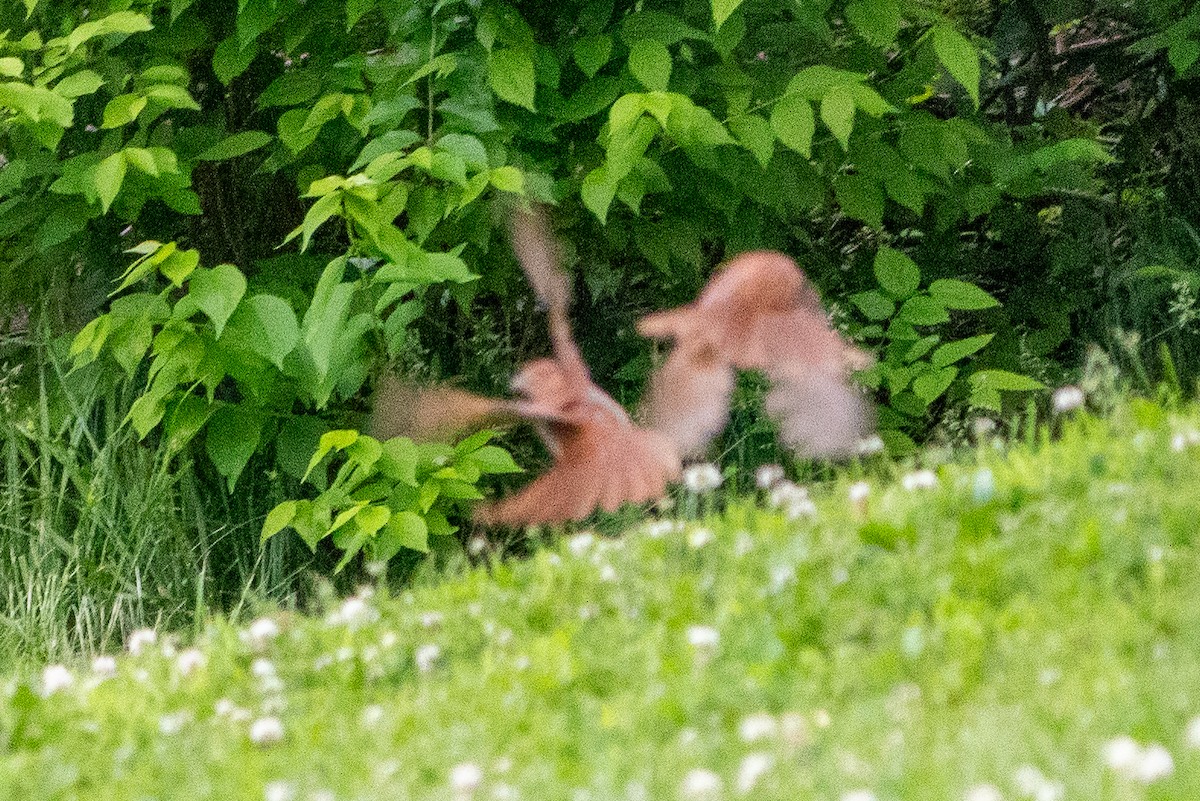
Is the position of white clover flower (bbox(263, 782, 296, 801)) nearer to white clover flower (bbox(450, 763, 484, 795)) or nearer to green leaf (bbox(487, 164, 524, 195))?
white clover flower (bbox(450, 763, 484, 795))

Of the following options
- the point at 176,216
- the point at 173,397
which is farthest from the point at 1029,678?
the point at 176,216

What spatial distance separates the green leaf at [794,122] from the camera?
376cm

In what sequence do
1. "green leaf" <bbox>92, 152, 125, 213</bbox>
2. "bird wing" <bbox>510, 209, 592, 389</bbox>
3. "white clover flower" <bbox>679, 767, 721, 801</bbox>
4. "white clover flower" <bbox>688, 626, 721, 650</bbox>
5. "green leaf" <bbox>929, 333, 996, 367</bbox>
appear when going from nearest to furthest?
"white clover flower" <bbox>679, 767, 721, 801</bbox> → "white clover flower" <bbox>688, 626, 721, 650</bbox> → "green leaf" <bbox>92, 152, 125, 213</bbox> → "bird wing" <bbox>510, 209, 592, 389</bbox> → "green leaf" <bbox>929, 333, 996, 367</bbox>

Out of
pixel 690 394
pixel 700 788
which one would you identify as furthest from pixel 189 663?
pixel 690 394

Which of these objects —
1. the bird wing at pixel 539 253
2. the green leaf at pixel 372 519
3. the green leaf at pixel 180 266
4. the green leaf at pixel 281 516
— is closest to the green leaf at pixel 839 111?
the bird wing at pixel 539 253

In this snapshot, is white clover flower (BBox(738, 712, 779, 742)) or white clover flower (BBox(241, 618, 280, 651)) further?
white clover flower (BBox(241, 618, 280, 651))

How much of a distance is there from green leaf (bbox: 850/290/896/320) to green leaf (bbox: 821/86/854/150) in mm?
785

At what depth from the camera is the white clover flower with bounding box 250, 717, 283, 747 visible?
95.4 inches

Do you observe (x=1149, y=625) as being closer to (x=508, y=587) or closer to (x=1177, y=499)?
(x=1177, y=499)

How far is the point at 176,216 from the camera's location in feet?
16.3

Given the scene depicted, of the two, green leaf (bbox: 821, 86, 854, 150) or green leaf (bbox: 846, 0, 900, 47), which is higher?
green leaf (bbox: 846, 0, 900, 47)

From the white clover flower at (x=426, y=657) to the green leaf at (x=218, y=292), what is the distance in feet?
3.98

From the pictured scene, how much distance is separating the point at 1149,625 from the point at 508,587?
130cm

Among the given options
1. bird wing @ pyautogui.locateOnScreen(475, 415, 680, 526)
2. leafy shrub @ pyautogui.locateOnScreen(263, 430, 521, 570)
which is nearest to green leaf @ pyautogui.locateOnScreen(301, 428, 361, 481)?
leafy shrub @ pyautogui.locateOnScreen(263, 430, 521, 570)
